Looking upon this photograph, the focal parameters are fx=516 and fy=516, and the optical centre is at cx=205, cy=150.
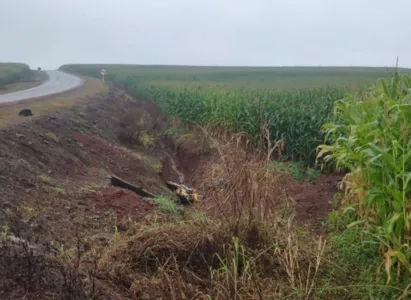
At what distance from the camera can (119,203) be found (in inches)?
293

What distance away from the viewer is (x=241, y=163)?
17.4 feet

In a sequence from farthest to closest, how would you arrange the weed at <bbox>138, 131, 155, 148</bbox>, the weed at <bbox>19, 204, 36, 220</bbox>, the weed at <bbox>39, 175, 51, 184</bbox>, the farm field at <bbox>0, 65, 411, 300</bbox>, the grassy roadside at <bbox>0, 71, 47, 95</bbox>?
the grassy roadside at <bbox>0, 71, 47, 95</bbox>, the weed at <bbox>138, 131, 155, 148</bbox>, the weed at <bbox>39, 175, 51, 184</bbox>, the weed at <bbox>19, 204, 36, 220</bbox>, the farm field at <bbox>0, 65, 411, 300</bbox>

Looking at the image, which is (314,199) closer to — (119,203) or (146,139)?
(119,203)

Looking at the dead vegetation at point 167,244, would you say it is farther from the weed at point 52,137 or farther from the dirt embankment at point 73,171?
the weed at point 52,137

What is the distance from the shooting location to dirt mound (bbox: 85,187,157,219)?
280 inches

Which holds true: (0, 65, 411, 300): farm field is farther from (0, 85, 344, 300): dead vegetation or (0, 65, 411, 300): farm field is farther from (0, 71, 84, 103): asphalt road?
(0, 71, 84, 103): asphalt road

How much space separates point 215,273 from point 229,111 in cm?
965

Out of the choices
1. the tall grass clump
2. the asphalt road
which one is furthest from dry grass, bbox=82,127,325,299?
the asphalt road

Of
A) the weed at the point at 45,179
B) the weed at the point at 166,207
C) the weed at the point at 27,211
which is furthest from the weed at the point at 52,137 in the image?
the weed at the point at 27,211

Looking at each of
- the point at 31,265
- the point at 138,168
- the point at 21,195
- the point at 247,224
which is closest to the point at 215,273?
the point at 247,224

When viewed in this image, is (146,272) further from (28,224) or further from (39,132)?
(39,132)

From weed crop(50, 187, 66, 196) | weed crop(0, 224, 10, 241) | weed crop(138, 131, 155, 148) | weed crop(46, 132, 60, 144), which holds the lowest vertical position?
weed crop(138, 131, 155, 148)

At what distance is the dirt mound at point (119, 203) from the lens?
280 inches

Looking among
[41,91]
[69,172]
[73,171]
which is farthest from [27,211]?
[41,91]
